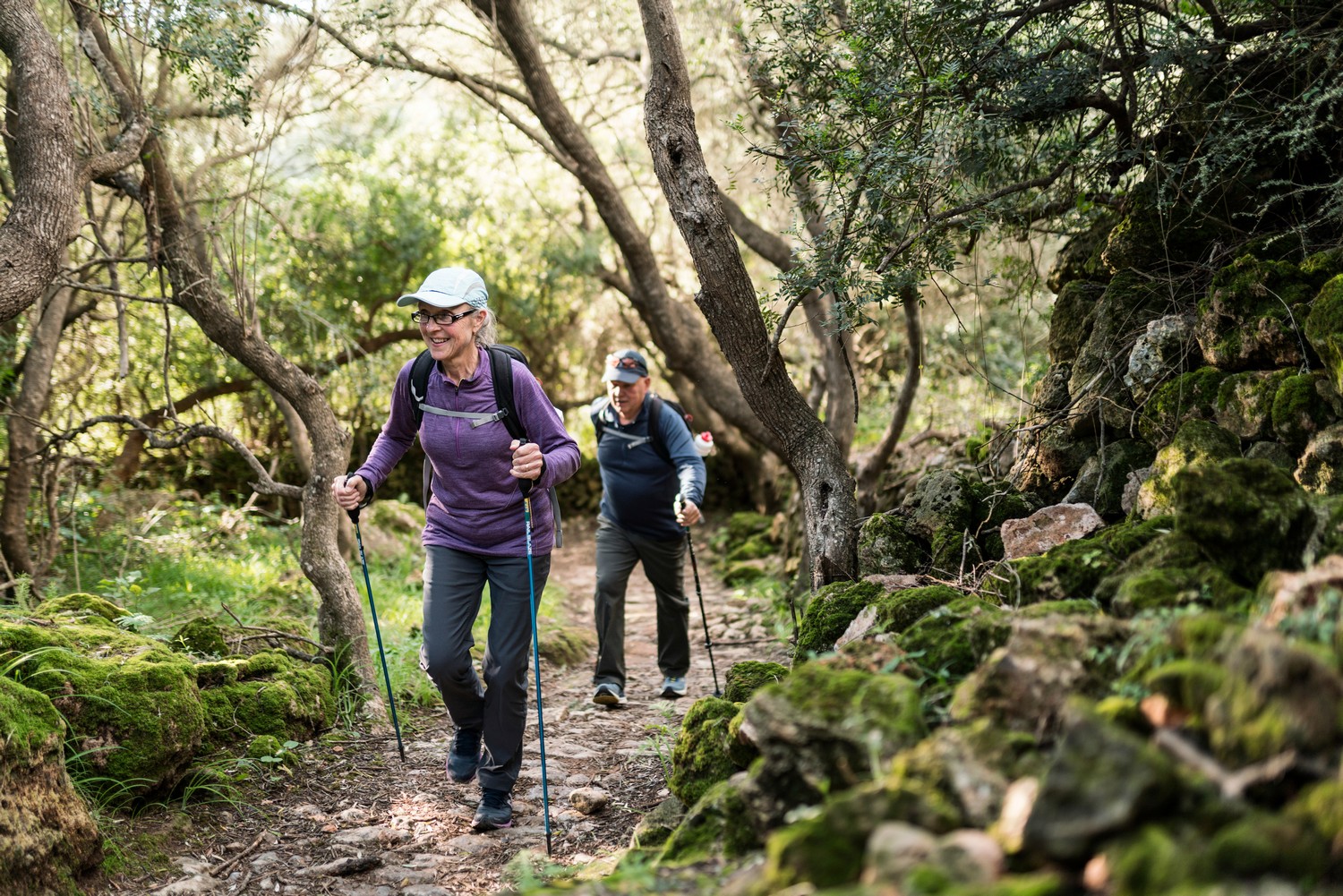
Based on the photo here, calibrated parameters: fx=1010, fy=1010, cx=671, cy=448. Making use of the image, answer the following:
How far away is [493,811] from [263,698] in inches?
66.9

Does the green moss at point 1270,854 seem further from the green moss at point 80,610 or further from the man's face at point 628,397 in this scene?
the green moss at point 80,610

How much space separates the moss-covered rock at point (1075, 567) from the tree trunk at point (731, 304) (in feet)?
5.94

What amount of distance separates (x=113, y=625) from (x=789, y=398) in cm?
414

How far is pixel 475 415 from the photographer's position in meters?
4.97


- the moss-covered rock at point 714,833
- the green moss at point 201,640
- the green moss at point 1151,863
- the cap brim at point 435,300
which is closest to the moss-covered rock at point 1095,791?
the green moss at point 1151,863

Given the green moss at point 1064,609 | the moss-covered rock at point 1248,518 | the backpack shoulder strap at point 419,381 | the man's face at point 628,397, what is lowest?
the green moss at point 1064,609

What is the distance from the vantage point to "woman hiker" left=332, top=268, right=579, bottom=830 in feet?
16.3

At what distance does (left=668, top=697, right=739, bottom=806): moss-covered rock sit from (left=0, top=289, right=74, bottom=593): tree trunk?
6.14 meters

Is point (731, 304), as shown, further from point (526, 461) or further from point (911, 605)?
point (911, 605)

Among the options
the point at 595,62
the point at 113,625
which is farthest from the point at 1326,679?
the point at 595,62

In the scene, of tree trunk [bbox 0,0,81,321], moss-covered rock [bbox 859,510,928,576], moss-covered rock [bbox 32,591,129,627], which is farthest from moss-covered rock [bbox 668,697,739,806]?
tree trunk [bbox 0,0,81,321]

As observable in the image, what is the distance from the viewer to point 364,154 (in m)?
13.6

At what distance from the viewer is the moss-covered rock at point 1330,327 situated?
4277mm

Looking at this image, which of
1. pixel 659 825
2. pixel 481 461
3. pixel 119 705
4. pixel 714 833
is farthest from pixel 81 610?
pixel 714 833
